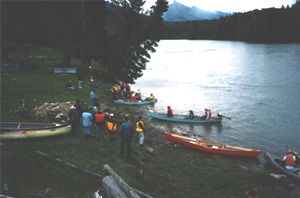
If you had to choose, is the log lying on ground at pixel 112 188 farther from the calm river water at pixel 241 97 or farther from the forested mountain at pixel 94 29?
the forested mountain at pixel 94 29

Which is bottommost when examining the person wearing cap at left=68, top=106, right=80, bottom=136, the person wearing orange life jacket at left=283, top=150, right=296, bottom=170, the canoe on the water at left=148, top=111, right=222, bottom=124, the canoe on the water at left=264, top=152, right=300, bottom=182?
the canoe on the water at left=264, top=152, right=300, bottom=182

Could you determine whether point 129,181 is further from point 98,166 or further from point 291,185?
point 291,185

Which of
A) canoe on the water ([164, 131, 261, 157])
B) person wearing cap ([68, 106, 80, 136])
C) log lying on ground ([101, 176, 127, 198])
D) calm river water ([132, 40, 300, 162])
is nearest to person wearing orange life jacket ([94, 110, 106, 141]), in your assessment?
person wearing cap ([68, 106, 80, 136])

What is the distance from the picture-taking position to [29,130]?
21.4 m

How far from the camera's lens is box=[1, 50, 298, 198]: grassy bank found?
15867 millimetres

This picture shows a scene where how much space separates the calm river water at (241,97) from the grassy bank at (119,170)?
781 cm

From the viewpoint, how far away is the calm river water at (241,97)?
33.8 metres

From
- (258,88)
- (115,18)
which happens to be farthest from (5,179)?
(258,88)

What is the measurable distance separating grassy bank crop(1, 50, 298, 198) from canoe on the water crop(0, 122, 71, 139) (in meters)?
0.39

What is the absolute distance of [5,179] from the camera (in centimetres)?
1555

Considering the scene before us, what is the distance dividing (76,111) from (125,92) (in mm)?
22116

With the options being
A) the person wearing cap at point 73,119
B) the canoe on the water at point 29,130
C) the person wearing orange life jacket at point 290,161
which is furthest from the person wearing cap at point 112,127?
the person wearing orange life jacket at point 290,161

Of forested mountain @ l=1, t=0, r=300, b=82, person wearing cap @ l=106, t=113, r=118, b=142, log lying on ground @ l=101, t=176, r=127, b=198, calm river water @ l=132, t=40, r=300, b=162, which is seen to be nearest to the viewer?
log lying on ground @ l=101, t=176, r=127, b=198

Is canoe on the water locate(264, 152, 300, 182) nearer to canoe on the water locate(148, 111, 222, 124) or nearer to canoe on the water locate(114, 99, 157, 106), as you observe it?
canoe on the water locate(148, 111, 222, 124)
